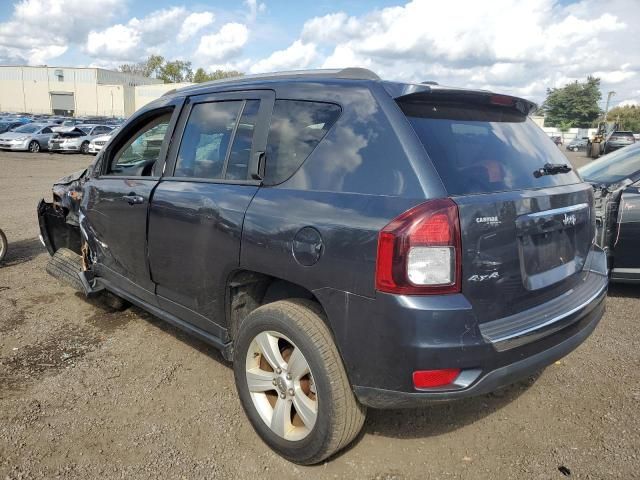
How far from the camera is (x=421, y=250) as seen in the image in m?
2.10

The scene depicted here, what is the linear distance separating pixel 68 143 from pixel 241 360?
2869 cm

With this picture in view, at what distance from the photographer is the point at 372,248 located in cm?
214

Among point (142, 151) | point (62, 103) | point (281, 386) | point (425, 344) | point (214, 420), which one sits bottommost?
point (62, 103)

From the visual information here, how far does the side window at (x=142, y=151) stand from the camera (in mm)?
3717

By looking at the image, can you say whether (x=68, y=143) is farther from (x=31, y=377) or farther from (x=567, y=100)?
(x=567, y=100)

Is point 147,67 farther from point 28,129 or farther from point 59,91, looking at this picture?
point 28,129

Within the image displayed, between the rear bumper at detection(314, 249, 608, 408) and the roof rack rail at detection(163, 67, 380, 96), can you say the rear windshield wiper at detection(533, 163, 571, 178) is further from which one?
the roof rack rail at detection(163, 67, 380, 96)

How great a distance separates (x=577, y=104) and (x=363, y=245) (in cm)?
10969

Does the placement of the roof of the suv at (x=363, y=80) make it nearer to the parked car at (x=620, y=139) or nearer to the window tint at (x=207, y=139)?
the window tint at (x=207, y=139)

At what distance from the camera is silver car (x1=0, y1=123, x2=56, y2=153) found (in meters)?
27.1

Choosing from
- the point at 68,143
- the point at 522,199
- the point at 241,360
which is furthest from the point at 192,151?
the point at 68,143

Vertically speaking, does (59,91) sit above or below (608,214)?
below

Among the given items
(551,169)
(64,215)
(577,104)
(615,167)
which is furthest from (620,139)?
(577,104)

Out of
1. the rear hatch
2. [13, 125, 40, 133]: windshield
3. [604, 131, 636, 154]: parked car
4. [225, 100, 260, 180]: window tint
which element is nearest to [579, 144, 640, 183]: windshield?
the rear hatch
